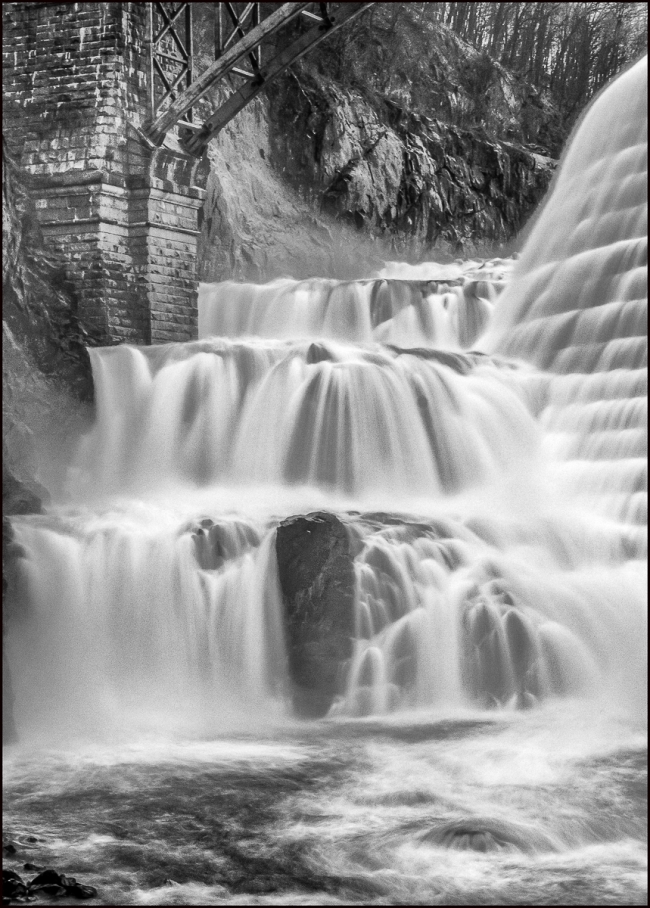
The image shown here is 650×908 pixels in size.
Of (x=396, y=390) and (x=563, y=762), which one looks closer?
(x=563, y=762)

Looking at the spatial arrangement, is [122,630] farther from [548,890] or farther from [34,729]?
[548,890]

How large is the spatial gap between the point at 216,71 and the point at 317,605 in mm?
8200

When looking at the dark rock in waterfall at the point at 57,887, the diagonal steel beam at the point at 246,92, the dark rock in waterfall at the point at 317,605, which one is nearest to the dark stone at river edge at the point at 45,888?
the dark rock in waterfall at the point at 57,887

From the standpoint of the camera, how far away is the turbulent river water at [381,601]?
30.3 feet

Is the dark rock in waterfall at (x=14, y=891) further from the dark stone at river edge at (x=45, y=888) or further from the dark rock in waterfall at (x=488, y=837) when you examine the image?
the dark rock in waterfall at (x=488, y=837)

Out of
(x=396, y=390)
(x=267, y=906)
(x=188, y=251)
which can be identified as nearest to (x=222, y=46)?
(x=188, y=251)

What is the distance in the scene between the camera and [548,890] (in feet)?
27.5

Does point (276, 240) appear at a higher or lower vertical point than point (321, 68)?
lower

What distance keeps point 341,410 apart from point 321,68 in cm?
1513

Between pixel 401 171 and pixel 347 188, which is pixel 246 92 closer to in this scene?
pixel 347 188

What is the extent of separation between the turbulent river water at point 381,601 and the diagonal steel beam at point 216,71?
3.14 metres

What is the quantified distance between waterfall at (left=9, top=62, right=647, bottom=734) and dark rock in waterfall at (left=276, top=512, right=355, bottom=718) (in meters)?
0.11

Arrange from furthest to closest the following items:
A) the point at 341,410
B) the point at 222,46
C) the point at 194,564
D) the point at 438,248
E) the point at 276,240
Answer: the point at 438,248, the point at 276,240, the point at 222,46, the point at 341,410, the point at 194,564

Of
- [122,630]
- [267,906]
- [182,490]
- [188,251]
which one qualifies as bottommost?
[267,906]
